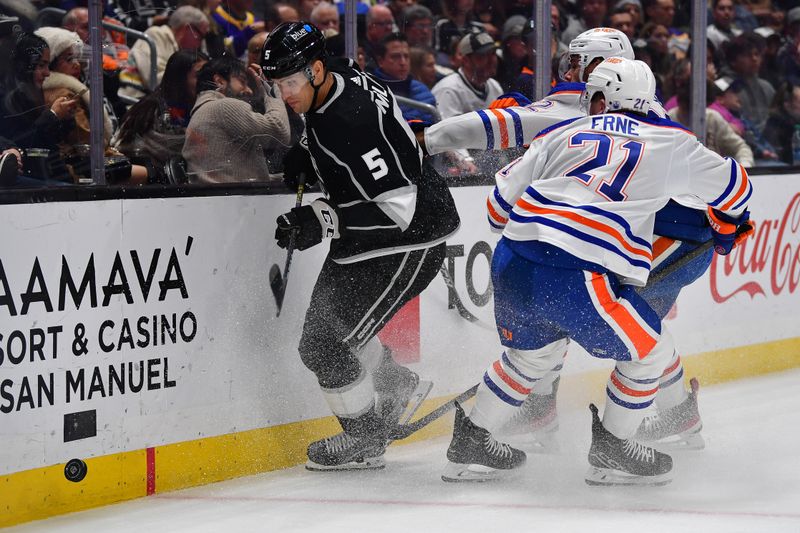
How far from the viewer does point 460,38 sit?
16.0 feet

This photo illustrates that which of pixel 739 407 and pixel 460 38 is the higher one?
pixel 460 38

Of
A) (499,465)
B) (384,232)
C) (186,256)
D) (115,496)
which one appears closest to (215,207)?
(186,256)

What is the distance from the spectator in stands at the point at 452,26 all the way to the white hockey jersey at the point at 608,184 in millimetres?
1199

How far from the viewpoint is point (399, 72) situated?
4.72 m

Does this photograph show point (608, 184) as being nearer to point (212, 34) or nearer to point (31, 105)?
point (212, 34)

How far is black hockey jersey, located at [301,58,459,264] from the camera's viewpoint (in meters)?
3.84

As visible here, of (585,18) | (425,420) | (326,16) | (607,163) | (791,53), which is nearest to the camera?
(607,163)

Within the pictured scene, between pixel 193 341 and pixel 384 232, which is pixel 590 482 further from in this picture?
pixel 193 341

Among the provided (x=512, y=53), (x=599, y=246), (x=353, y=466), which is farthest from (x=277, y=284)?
(x=512, y=53)

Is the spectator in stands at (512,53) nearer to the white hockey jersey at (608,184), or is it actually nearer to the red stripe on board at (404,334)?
the red stripe on board at (404,334)

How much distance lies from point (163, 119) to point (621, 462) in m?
1.70

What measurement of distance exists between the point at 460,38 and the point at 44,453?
7.37 ft

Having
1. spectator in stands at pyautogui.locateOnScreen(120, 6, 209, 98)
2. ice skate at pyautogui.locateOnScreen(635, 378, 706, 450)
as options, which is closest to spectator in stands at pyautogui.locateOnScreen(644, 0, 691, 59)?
ice skate at pyautogui.locateOnScreen(635, 378, 706, 450)

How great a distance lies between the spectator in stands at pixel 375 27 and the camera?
181 inches
